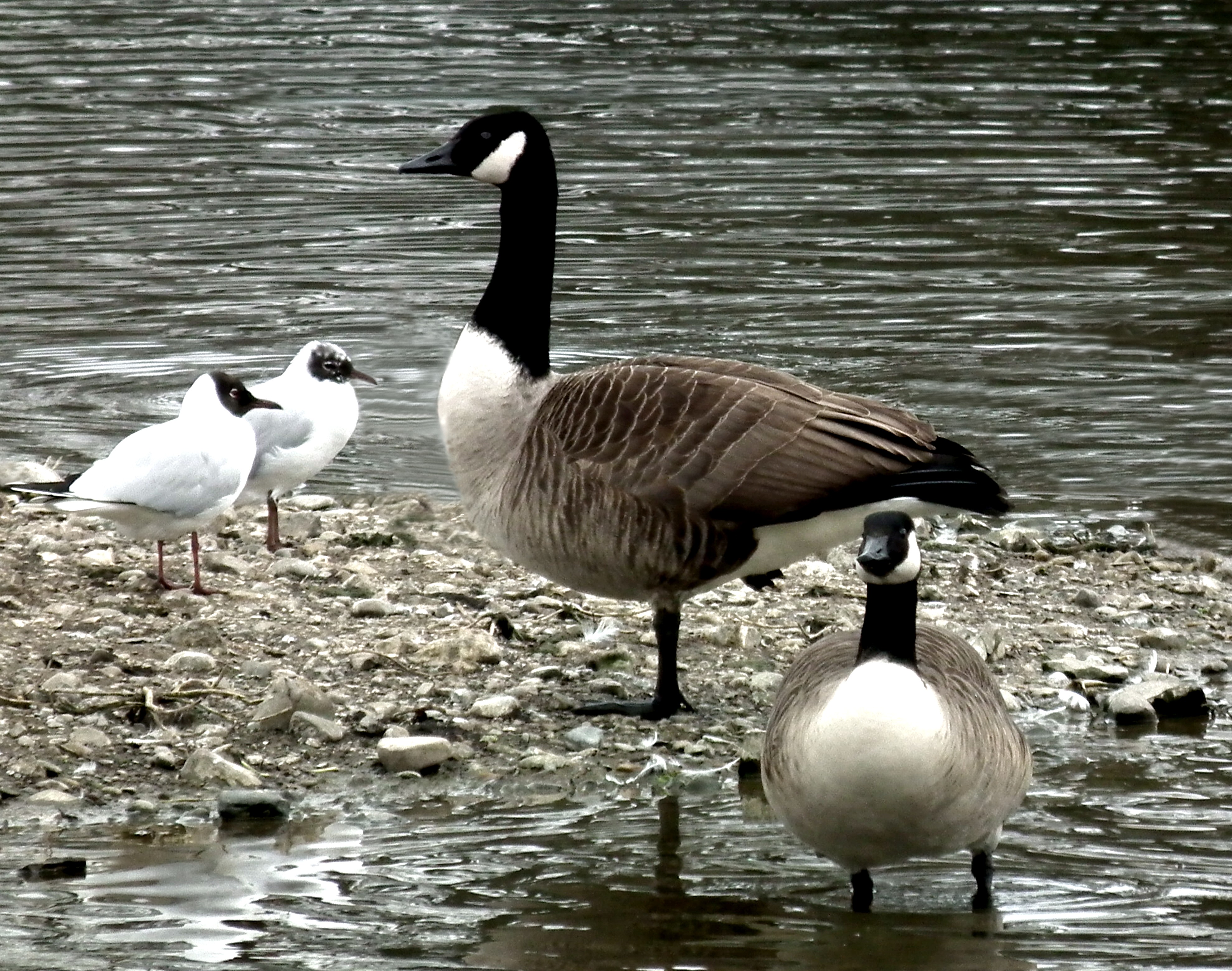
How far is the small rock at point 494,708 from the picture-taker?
7.30 meters

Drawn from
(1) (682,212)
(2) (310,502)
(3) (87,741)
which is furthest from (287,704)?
(1) (682,212)

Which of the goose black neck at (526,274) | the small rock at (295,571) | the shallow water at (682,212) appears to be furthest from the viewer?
the shallow water at (682,212)

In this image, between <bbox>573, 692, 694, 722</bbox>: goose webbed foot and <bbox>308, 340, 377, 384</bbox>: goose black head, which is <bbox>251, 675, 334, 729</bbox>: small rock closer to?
<bbox>573, 692, 694, 722</bbox>: goose webbed foot

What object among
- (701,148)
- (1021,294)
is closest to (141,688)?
(1021,294)

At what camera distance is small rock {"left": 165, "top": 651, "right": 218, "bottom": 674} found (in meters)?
7.45

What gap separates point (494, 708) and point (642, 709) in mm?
576

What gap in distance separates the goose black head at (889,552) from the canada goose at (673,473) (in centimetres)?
116

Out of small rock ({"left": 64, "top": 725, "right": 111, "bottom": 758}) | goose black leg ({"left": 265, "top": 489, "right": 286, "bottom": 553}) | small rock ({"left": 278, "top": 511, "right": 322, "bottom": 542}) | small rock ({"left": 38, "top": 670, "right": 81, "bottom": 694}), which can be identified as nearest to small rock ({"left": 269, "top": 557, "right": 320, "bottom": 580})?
goose black leg ({"left": 265, "top": 489, "right": 286, "bottom": 553})

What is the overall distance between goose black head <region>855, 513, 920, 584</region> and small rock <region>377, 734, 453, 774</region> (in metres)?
1.96

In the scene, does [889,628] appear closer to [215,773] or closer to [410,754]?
[410,754]

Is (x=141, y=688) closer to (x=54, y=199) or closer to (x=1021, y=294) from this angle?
(x=1021, y=294)

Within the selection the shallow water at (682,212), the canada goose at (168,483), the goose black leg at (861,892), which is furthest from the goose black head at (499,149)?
the goose black leg at (861,892)

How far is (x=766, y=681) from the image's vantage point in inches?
307

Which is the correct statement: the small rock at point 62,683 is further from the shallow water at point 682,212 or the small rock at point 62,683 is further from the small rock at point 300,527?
the shallow water at point 682,212
